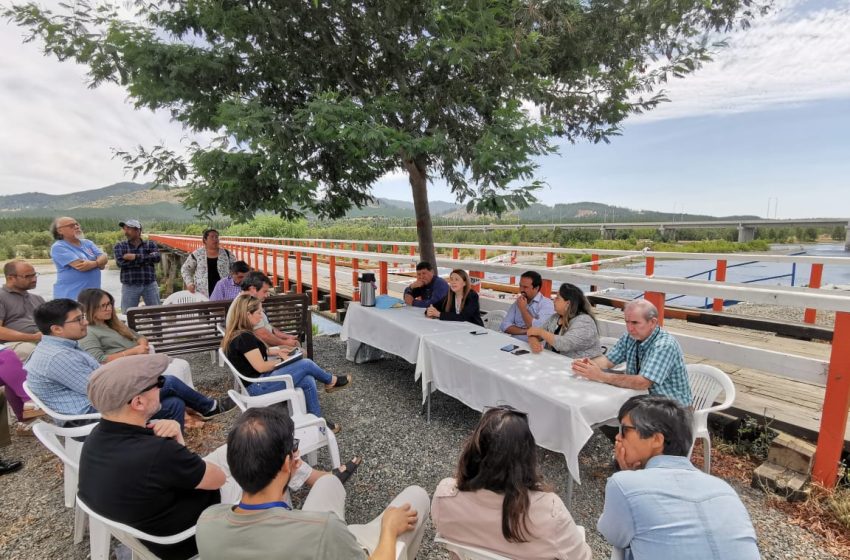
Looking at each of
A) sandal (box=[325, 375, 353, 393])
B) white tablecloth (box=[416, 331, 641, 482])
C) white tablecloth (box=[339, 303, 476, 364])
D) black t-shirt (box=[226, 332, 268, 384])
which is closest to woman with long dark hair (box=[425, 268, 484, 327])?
white tablecloth (box=[339, 303, 476, 364])

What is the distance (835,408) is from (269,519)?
313 centimetres

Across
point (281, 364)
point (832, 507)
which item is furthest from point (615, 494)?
point (281, 364)

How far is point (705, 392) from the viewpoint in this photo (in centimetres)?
296

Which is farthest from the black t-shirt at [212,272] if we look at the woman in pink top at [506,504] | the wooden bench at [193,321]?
the woman in pink top at [506,504]

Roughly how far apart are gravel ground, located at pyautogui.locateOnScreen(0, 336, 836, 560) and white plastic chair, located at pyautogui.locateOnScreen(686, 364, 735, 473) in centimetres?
41

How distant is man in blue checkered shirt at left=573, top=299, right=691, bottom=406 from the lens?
2588 mm

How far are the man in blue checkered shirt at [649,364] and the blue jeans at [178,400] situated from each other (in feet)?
9.51

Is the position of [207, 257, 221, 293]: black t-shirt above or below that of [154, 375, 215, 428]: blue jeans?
above

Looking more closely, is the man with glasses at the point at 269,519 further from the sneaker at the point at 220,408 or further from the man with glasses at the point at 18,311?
the man with glasses at the point at 18,311

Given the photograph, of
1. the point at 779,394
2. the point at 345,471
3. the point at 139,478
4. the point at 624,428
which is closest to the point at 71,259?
the point at 345,471

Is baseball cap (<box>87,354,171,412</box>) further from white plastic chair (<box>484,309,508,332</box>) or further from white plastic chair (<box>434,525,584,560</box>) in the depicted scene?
white plastic chair (<box>484,309,508,332</box>)

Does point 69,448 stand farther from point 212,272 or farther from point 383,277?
point 383,277

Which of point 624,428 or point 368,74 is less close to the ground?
point 368,74

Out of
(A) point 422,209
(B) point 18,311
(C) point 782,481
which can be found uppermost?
(A) point 422,209
